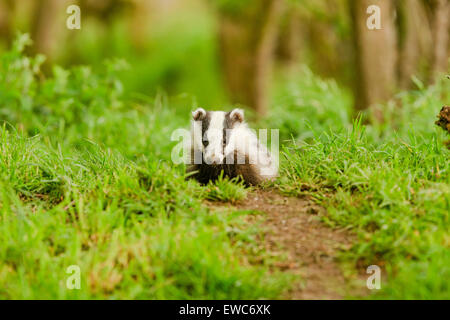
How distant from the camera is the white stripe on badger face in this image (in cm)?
440

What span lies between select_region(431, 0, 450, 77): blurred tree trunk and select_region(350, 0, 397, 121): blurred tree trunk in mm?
546

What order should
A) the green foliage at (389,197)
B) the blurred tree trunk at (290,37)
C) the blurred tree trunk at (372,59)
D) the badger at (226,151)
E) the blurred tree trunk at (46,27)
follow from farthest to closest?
1. the blurred tree trunk at (290,37)
2. the blurred tree trunk at (46,27)
3. the blurred tree trunk at (372,59)
4. the badger at (226,151)
5. the green foliage at (389,197)

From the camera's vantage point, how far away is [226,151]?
4523 millimetres

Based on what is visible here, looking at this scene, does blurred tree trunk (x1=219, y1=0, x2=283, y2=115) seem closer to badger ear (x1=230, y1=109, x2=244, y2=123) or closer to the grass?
badger ear (x1=230, y1=109, x2=244, y2=123)

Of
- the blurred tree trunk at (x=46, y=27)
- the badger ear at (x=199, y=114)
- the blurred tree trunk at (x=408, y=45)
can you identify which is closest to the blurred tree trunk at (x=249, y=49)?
the blurred tree trunk at (x=408, y=45)

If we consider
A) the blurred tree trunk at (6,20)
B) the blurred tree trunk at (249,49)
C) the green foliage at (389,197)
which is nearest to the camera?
the green foliage at (389,197)

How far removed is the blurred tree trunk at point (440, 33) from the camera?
7176 millimetres

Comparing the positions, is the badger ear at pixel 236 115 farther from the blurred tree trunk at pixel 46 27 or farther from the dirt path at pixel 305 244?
the blurred tree trunk at pixel 46 27

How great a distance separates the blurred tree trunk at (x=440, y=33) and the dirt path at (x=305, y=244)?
4.01 m

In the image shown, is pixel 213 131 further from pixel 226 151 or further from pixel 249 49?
pixel 249 49

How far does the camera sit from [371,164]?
411 centimetres

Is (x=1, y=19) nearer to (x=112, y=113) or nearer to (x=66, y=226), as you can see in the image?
(x=112, y=113)

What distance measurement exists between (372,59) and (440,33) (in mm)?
949

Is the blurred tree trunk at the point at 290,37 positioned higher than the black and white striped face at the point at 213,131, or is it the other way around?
the blurred tree trunk at the point at 290,37
